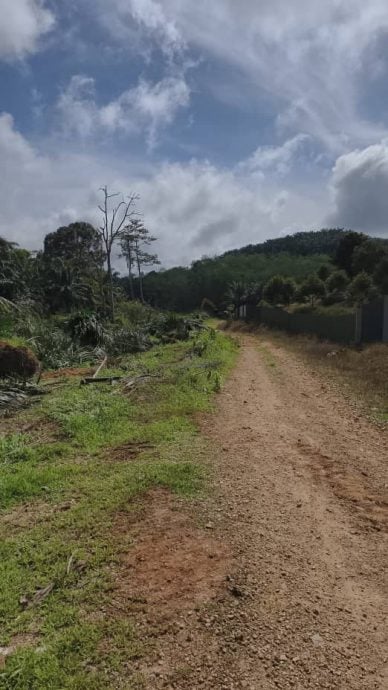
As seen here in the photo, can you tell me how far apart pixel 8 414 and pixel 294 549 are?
6.41 m

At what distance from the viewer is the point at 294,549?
3.79 m

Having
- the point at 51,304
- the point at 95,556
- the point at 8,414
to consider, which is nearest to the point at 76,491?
the point at 95,556

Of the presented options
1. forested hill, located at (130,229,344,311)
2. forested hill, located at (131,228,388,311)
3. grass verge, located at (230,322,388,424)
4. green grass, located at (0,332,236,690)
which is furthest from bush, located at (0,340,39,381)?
forested hill, located at (130,229,344,311)

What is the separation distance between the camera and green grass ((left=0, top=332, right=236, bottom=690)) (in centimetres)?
270

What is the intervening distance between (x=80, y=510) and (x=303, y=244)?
328ft

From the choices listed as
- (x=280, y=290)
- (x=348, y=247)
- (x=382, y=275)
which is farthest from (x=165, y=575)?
(x=348, y=247)

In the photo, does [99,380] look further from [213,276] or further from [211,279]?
[213,276]

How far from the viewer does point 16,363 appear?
36.2ft

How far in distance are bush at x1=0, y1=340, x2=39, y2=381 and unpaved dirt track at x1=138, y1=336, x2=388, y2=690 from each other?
5.74 metres

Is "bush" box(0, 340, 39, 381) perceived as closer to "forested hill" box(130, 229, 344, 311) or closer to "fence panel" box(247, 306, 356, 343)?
"fence panel" box(247, 306, 356, 343)

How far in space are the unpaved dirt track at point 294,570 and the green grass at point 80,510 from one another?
39 cm

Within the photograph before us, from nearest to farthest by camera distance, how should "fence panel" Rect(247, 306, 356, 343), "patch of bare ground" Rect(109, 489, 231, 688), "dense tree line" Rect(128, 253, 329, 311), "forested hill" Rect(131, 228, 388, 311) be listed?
1. "patch of bare ground" Rect(109, 489, 231, 688)
2. "fence panel" Rect(247, 306, 356, 343)
3. "forested hill" Rect(131, 228, 388, 311)
4. "dense tree line" Rect(128, 253, 329, 311)

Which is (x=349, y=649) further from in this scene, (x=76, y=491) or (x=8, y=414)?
(x=8, y=414)

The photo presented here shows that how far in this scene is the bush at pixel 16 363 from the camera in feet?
35.6
